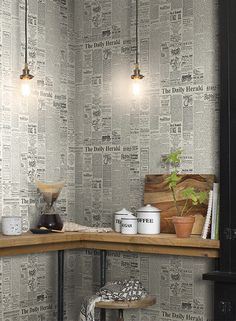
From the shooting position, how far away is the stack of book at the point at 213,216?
3697 millimetres

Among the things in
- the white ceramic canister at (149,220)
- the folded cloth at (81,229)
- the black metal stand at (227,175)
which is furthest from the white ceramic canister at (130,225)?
the black metal stand at (227,175)

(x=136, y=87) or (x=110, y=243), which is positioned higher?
(x=136, y=87)

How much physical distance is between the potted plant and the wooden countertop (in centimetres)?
7

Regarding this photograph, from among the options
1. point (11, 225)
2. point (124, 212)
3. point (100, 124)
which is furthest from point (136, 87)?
point (11, 225)

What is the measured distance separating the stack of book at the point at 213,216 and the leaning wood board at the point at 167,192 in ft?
0.39

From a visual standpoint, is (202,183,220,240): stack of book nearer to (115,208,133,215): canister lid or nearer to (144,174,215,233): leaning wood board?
(144,174,215,233): leaning wood board

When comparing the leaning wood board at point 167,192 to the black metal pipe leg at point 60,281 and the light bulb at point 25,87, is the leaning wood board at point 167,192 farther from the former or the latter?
the light bulb at point 25,87

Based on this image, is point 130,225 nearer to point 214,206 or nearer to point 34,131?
point 214,206

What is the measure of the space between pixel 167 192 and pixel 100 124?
73cm

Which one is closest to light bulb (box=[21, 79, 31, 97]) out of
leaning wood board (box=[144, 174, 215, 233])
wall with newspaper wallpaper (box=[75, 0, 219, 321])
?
wall with newspaper wallpaper (box=[75, 0, 219, 321])

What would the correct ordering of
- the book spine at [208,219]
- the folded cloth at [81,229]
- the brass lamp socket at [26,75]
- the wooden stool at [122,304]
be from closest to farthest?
1. the wooden stool at [122,304]
2. the book spine at [208,219]
3. the brass lamp socket at [26,75]
4. the folded cloth at [81,229]

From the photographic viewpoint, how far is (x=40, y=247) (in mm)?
3859

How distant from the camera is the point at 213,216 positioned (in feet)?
12.2

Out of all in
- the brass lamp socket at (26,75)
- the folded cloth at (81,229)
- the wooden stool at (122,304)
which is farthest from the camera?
the folded cloth at (81,229)
